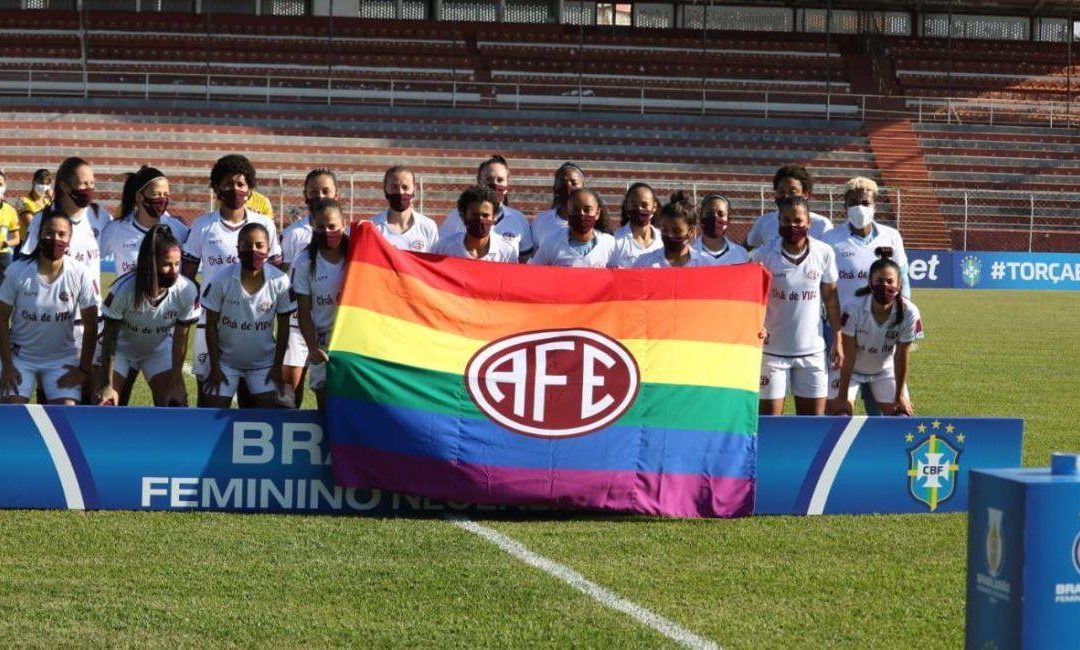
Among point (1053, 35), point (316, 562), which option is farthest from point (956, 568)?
point (1053, 35)

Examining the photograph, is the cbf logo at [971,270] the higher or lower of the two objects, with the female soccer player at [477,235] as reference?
lower

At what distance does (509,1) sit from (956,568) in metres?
36.2

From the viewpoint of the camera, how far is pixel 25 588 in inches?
240

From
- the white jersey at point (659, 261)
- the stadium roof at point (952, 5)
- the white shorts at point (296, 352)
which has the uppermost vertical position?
the stadium roof at point (952, 5)

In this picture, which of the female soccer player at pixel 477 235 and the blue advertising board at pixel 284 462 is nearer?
the blue advertising board at pixel 284 462

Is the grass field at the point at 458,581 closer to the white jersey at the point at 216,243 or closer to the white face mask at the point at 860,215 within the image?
the white jersey at the point at 216,243

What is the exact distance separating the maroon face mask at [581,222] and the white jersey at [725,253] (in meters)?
0.70

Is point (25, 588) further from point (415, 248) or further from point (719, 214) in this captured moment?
point (719, 214)

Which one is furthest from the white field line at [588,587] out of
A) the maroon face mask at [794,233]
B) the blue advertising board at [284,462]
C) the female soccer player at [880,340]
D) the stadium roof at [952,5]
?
the stadium roof at [952,5]

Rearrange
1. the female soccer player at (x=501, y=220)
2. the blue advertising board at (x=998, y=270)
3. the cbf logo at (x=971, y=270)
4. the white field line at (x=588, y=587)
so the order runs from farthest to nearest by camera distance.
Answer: the cbf logo at (x=971, y=270), the blue advertising board at (x=998, y=270), the female soccer player at (x=501, y=220), the white field line at (x=588, y=587)

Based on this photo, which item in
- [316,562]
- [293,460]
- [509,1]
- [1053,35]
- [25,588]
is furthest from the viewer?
[1053,35]

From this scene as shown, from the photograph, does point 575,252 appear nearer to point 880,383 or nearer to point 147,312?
point 880,383

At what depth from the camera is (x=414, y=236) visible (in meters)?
9.37

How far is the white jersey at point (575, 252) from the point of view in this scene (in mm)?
8938
